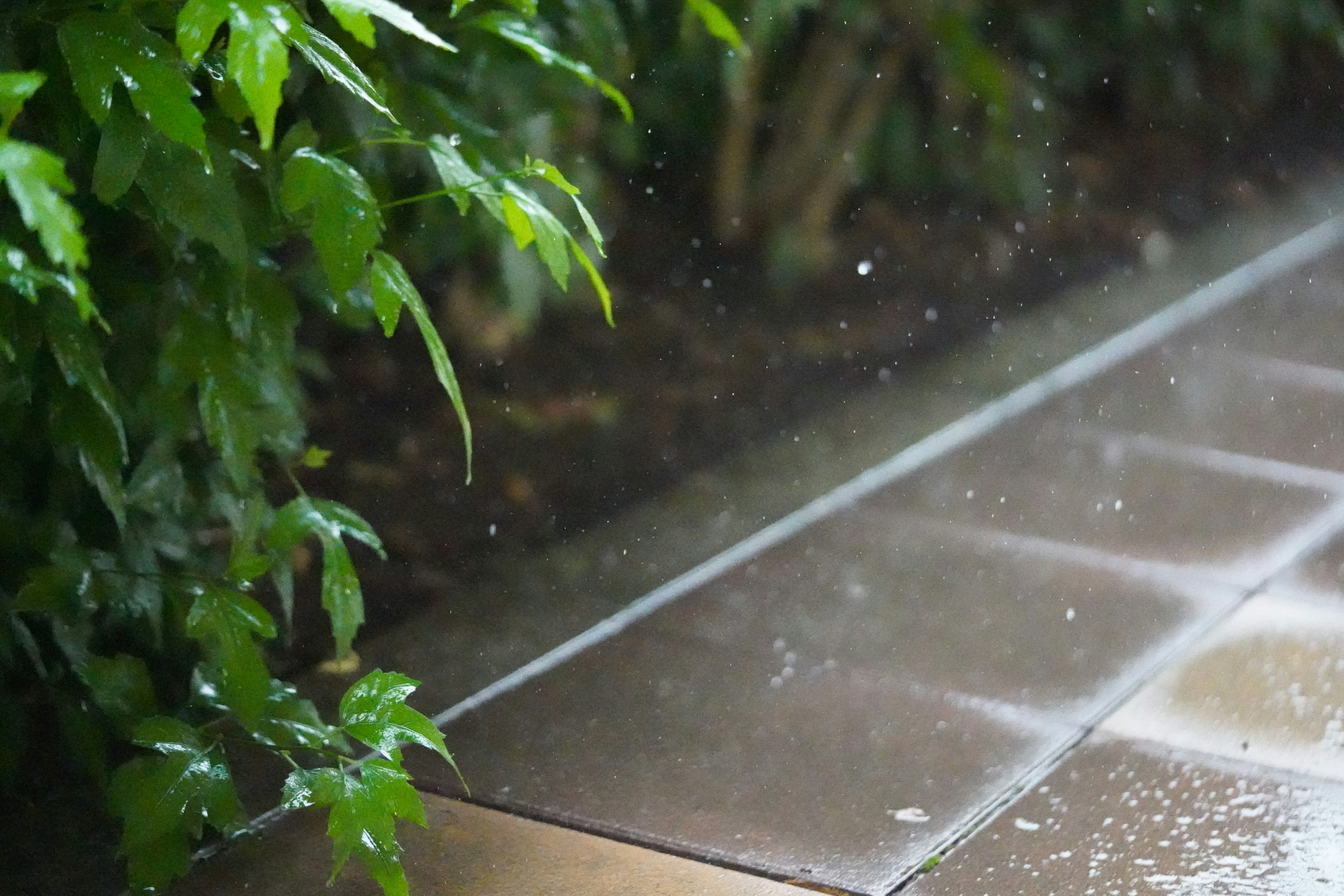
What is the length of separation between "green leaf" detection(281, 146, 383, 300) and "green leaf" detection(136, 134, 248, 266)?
0.09 meters

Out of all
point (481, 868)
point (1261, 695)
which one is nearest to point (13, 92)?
point (481, 868)

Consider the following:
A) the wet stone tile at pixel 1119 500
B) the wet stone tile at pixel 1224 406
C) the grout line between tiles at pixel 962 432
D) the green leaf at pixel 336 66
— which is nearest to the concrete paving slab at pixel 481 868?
the grout line between tiles at pixel 962 432

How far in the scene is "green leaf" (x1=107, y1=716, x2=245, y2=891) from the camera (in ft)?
8.14

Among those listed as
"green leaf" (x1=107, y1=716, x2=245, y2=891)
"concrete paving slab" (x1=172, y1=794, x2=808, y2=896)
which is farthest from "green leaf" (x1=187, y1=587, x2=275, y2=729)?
"concrete paving slab" (x1=172, y1=794, x2=808, y2=896)

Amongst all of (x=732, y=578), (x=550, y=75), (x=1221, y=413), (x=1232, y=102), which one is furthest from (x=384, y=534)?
(x=1232, y=102)

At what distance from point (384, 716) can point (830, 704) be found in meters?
1.30

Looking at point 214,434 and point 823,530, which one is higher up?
point 214,434

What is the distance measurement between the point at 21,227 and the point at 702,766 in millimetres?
1550

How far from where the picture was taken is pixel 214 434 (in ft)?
8.27

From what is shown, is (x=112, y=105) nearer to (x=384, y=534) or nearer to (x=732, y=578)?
(x=384, y=534)

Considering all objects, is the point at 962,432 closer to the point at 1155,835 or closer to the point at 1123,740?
the point at 1123,740

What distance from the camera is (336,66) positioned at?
2.06m

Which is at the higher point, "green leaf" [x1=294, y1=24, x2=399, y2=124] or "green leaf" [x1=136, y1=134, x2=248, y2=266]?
"green leaf" [x1=294, y1=24, x2=399, y2=124]

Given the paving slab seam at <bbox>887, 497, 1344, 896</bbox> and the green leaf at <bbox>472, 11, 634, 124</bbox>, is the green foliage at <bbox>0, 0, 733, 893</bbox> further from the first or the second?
the paving slab seam at <bbox>887, 497, 1344, 896</bbox>
